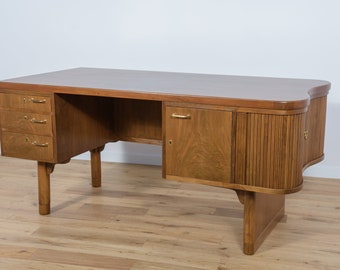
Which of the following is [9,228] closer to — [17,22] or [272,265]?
[272,265]

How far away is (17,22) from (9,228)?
1719 millimetres

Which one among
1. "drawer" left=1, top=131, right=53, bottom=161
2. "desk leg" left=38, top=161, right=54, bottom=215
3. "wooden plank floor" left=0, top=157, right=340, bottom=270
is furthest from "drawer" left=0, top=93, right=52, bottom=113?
"wooden plank floor" left=0, top=157, right=340, bottom=270

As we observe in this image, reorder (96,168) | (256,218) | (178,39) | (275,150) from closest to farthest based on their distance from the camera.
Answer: (275,150) → (256,218) → (96,168) → (178,39)

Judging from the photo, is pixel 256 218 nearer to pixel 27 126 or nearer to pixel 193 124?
pixel 193 124

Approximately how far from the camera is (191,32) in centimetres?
336

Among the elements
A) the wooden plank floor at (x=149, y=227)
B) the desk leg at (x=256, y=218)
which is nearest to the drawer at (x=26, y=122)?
the wooden plank floor at (x=149, y=227)

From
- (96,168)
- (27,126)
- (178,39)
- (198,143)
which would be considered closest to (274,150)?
(198,143)

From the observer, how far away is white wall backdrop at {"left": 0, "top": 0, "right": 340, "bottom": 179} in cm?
318

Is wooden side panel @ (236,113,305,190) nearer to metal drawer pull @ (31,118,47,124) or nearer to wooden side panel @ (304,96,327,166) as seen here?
wooden side panel @ (304,96,327,166)

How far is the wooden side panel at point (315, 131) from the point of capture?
2333 millimetres

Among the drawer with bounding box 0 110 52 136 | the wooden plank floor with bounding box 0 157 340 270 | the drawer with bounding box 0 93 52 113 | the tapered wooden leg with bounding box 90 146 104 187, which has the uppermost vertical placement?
the drawer with bounding box 0 93 52 113

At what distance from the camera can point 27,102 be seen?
249 cm

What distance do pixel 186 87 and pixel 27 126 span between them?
2.53 feet

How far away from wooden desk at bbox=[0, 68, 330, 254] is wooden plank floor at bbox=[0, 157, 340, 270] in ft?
0.42
